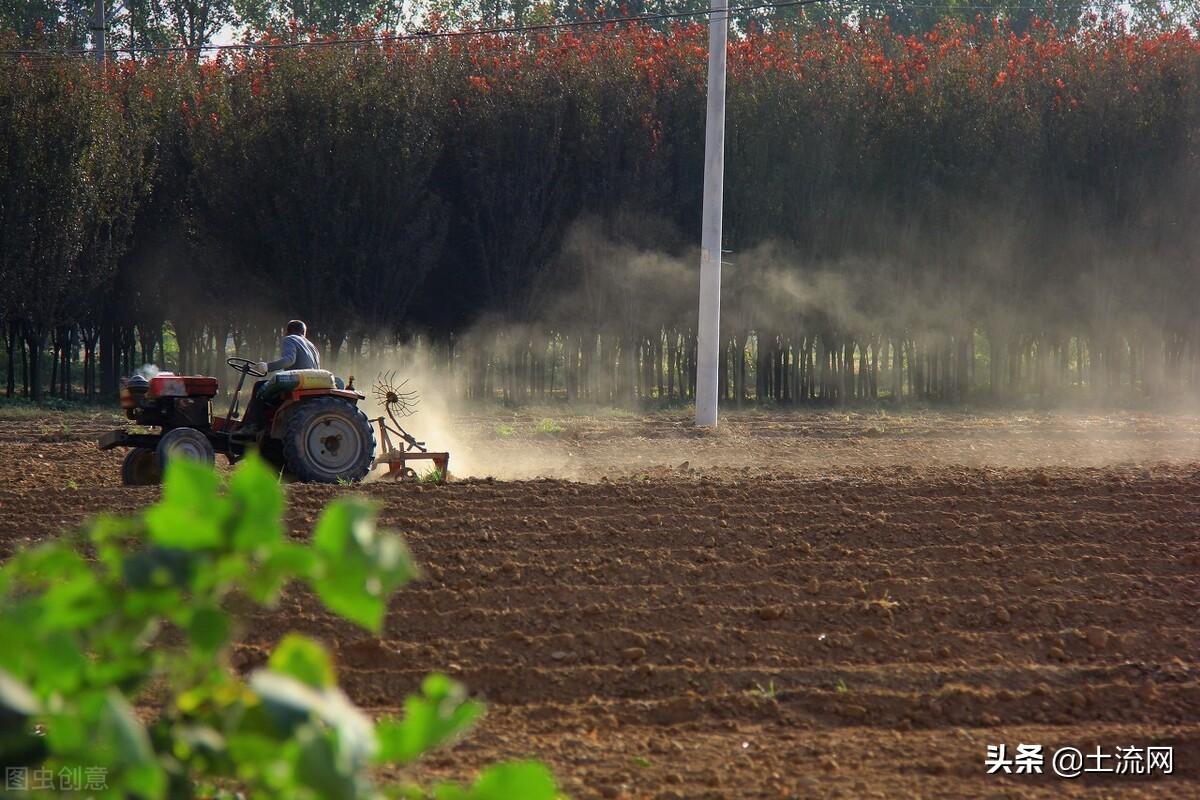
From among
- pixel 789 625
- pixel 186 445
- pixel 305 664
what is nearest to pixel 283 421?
pixel 186 445

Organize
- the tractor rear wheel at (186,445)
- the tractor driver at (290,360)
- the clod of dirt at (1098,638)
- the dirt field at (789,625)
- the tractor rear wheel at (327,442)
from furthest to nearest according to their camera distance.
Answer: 1. the tractor driver at (290,360)
2. the tractor rear wheel at (327,442)
3. the tractor rear wheel at (186,445)
4. the clod of dirt at (1098,638)
5. the dirt field at (789,625)

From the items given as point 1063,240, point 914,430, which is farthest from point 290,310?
point 1063,240

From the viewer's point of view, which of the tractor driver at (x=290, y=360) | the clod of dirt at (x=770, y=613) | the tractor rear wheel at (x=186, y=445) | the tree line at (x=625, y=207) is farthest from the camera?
the tree line at (x=625, y=207)

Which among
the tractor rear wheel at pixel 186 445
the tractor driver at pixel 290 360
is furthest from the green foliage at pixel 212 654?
the tractor driver at pixel 290 360

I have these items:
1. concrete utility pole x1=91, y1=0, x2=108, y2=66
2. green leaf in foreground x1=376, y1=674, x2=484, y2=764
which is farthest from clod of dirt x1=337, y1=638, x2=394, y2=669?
concrete utility pole x1=91, y1=0, x2=108, y2=66

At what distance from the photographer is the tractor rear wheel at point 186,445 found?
33.2 feet

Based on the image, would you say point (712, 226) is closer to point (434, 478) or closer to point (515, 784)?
point (434, 478)

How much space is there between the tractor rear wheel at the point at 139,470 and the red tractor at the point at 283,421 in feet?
0.42

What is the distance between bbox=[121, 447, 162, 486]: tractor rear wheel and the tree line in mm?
12531

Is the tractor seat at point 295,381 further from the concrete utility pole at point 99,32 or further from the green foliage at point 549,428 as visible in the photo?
the concrete utility pole at point 99,32

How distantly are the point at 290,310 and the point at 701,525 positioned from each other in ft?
53.4

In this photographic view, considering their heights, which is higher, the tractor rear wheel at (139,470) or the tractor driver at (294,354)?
the tractor driver at (294,354)

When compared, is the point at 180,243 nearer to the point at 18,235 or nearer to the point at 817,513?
the point at 18,235

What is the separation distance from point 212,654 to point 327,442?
9016 millimetres
